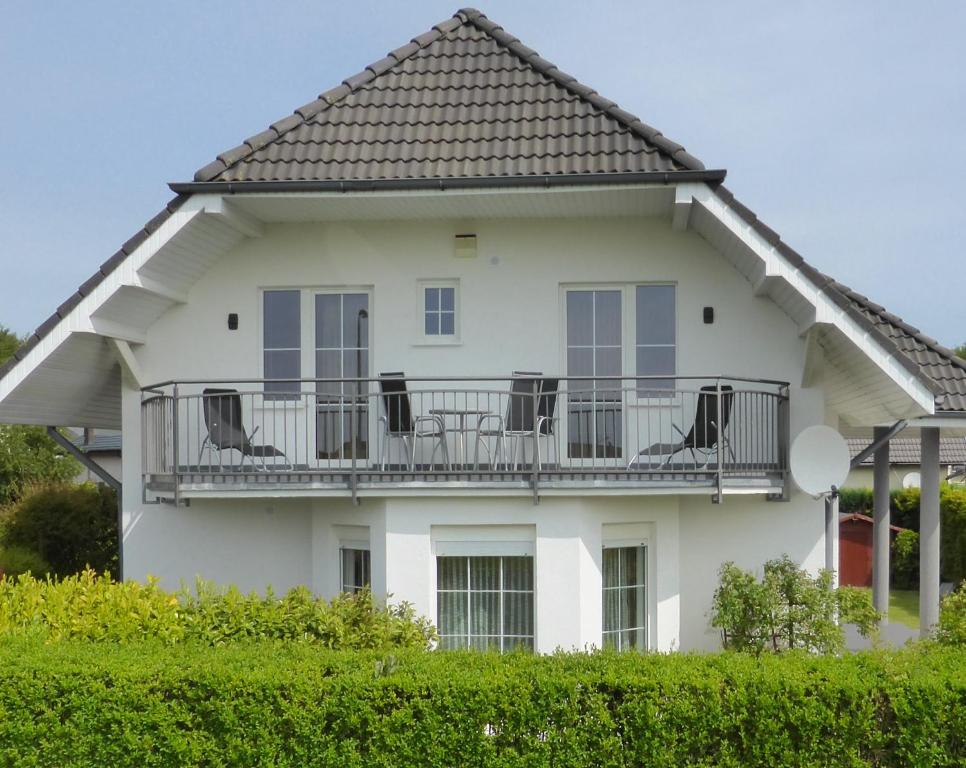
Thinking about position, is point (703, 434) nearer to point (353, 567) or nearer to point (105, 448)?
point (353, 567)

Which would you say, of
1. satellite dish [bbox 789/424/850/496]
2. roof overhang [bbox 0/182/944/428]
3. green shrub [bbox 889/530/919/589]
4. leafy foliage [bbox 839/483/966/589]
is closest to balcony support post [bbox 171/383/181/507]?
roof overhang [bbox 0/182/944/428]

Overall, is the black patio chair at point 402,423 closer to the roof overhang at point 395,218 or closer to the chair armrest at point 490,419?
the chair armrest at point 490,419

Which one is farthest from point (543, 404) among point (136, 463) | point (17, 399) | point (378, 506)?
point (17, 399)

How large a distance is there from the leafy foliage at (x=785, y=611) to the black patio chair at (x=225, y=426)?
5.08m

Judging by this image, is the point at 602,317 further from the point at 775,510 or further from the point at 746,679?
the point at 746,679

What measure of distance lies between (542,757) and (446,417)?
16.7 feet

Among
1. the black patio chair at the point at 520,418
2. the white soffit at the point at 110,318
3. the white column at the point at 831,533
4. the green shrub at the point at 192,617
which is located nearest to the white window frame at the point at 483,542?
the black patio chair at the point at 520,418

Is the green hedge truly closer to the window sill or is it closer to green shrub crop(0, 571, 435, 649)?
green shrub crop(0, 571, 435, 649)

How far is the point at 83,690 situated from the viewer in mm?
8289

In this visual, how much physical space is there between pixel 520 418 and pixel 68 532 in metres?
11.9

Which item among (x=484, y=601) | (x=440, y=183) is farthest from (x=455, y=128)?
(x=484, y=601)

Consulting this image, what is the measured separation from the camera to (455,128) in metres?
12.3

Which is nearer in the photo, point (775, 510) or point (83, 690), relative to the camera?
point (83, 690)

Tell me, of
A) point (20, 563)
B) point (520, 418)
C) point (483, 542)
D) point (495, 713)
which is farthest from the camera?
point (20, 563)
